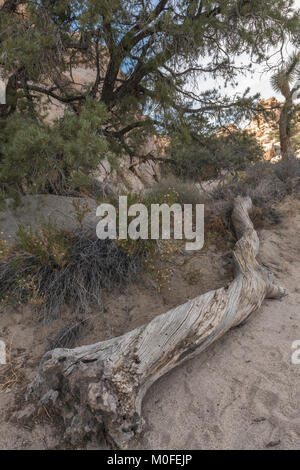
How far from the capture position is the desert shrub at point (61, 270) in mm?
2973

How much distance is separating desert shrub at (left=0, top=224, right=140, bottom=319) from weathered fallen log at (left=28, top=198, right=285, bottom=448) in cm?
90

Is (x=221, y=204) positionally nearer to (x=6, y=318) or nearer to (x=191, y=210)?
(x=191, y=210)

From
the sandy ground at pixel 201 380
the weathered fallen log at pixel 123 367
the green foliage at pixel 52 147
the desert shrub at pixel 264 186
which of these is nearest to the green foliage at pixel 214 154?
the desert shrub at pixel 264 186

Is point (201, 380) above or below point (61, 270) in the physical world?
below

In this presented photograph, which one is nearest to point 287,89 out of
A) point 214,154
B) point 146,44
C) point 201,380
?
point 214,154

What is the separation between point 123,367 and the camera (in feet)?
6.48

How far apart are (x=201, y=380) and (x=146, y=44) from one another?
4.42 metres

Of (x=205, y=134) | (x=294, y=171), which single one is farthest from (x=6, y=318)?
(x=294, y=171)

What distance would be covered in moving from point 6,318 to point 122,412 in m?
1.75

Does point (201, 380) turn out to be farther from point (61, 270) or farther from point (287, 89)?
point (287, 89)

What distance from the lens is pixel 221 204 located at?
4949 millimetres

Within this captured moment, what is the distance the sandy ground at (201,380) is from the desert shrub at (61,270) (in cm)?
15

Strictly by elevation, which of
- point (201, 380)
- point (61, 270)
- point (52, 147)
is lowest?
point (201, 380)

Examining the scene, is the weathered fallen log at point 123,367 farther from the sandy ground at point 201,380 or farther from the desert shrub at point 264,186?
the desert shrub at point 264,186
